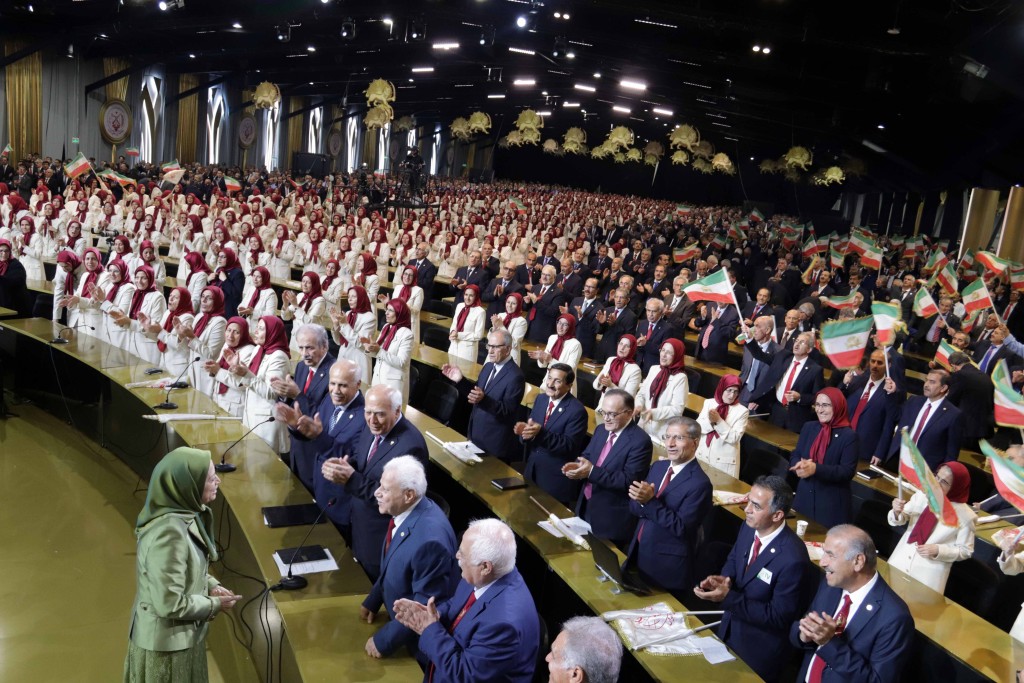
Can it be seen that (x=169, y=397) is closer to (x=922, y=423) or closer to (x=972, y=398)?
(x=922, y=423)

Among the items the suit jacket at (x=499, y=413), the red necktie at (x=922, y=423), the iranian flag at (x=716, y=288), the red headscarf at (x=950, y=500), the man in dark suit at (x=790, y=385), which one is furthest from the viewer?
the iranian flag at (x=716, y=288)

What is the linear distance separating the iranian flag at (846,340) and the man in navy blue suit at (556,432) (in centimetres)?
279

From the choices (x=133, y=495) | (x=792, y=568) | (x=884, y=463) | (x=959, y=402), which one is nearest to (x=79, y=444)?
(x=133, y=495)

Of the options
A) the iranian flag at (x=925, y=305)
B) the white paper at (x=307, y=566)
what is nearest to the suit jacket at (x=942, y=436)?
the iranian flag at (x=925, y=305)

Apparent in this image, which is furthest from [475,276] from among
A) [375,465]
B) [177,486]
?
[177,486]

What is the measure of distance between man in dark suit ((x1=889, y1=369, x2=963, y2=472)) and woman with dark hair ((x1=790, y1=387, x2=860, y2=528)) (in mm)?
1286

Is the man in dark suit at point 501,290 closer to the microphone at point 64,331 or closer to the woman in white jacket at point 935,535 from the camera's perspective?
the microphone at point 64,331

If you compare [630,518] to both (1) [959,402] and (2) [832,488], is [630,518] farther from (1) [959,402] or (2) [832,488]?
(1) [959,402]

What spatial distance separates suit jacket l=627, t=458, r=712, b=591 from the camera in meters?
4.70

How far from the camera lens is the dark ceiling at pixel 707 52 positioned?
41.4ft

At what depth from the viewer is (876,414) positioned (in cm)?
781

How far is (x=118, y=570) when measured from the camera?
238 inches

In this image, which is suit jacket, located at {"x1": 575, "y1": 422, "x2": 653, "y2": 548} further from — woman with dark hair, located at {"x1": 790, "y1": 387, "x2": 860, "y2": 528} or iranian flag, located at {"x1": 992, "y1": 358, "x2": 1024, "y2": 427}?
iranian flag, located at {"x1": 992, "y1": 358, "x2": 1024, "y2": 427}

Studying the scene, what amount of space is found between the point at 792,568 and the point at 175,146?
107ft
